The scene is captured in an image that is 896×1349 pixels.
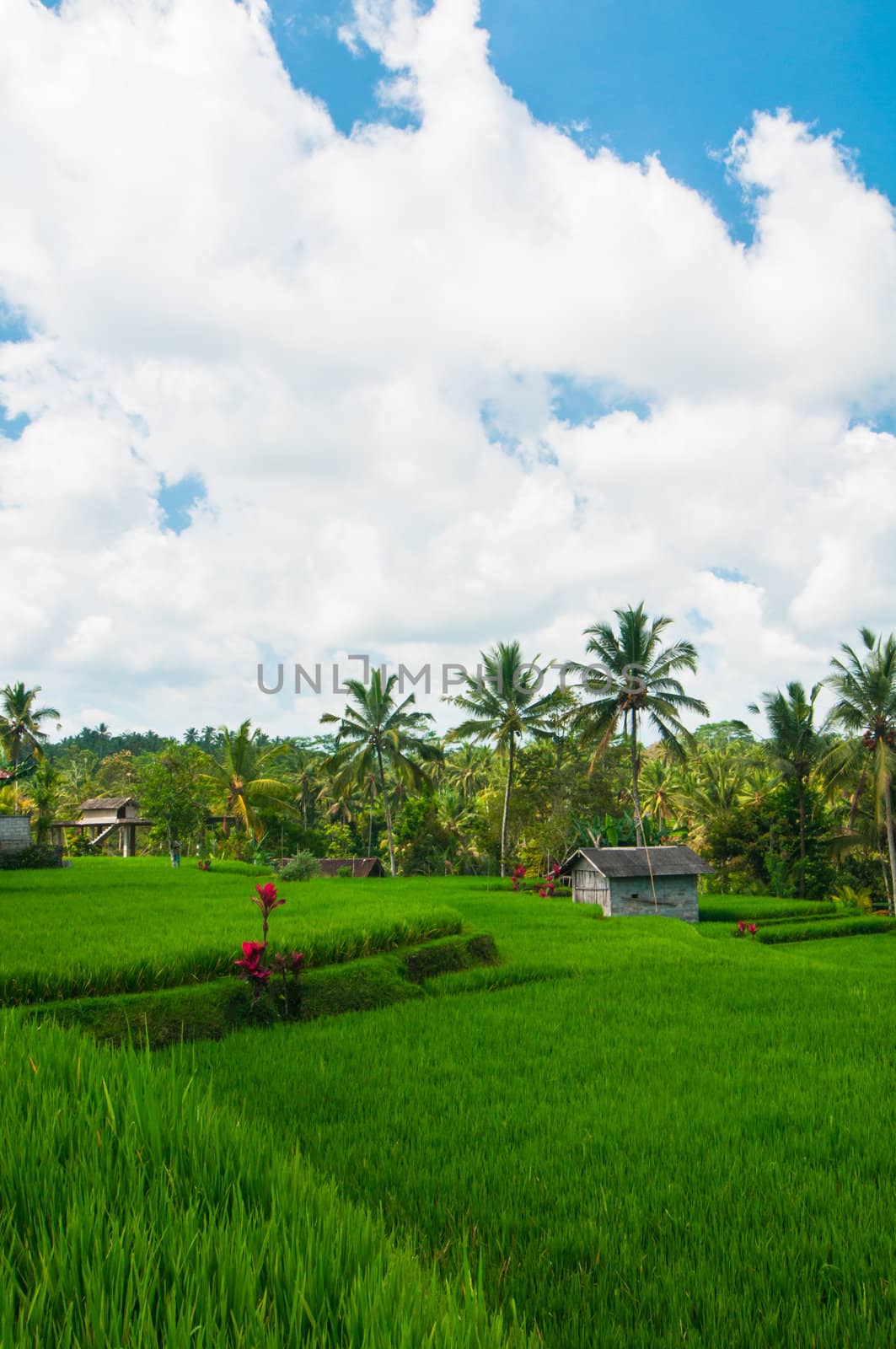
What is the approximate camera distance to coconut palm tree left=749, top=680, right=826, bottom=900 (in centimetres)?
3241

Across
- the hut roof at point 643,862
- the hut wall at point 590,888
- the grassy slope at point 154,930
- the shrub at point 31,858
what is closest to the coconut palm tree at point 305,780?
the shrub at point 31,858

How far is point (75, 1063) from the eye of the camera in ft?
12.5

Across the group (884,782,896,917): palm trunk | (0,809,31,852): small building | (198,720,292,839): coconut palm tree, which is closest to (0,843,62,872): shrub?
(0,809,31,852): small building

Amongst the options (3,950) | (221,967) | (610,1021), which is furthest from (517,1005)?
(3,950)

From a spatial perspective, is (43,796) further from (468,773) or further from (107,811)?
(468,773)

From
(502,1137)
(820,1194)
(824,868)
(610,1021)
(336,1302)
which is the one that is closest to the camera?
(336,1302)

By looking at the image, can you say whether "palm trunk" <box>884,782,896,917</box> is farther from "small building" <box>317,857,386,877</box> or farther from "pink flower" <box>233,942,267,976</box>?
"pink flower" <box>233,942,267,976</box>

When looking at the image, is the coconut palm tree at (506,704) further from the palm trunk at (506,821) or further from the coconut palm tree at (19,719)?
the coconut palm tree at (19,719)

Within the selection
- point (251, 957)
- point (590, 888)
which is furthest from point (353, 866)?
point (251, 957)

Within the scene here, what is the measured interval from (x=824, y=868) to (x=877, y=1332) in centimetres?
3272

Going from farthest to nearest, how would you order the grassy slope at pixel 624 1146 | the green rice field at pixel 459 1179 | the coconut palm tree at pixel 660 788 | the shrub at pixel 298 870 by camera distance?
1. the coconut palm tree at pixel 660 788
2. the shrub at pixel 298 870
3. the grassy slope at pixel 624 1146
4. the green rice field at pixel 459 1179

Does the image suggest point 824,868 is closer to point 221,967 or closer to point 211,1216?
point 221,967

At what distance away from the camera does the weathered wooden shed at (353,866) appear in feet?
122

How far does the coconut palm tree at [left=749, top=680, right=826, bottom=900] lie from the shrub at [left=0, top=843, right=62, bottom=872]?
2830 centimetres
